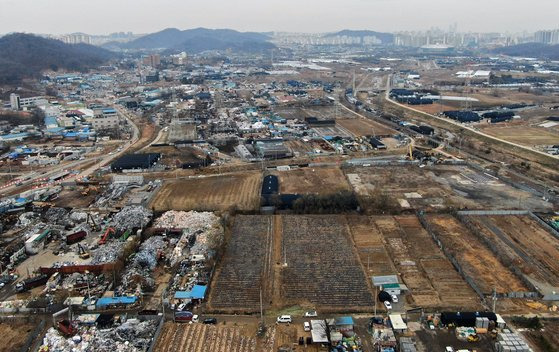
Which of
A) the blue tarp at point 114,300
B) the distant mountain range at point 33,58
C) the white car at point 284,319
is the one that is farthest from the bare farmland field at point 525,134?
the distant mountain range at point 33,58

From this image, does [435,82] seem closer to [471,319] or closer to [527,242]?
[527,242]

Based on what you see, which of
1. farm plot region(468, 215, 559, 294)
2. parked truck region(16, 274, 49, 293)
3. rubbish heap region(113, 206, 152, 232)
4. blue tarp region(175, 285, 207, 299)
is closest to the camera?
blue tarp region(175, 285, 207, 299)

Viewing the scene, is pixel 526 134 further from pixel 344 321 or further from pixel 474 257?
pixel 344 321

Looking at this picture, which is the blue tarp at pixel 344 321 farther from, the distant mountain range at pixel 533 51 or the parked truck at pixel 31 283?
the distant mountain range at pixel 533 51

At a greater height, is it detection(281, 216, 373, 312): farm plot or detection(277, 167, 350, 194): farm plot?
detection(277, 167, 350, 194): farm plot

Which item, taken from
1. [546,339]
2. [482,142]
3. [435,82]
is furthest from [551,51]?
[546,339]

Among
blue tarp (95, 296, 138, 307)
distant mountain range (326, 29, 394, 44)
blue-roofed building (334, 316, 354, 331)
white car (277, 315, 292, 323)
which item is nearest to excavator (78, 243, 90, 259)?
blue tarp (95, 296, 138, 307)

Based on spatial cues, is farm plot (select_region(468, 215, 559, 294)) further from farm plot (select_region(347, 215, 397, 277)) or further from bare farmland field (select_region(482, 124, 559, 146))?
bare farmland field (select_region(482, 124, 559, 146))
